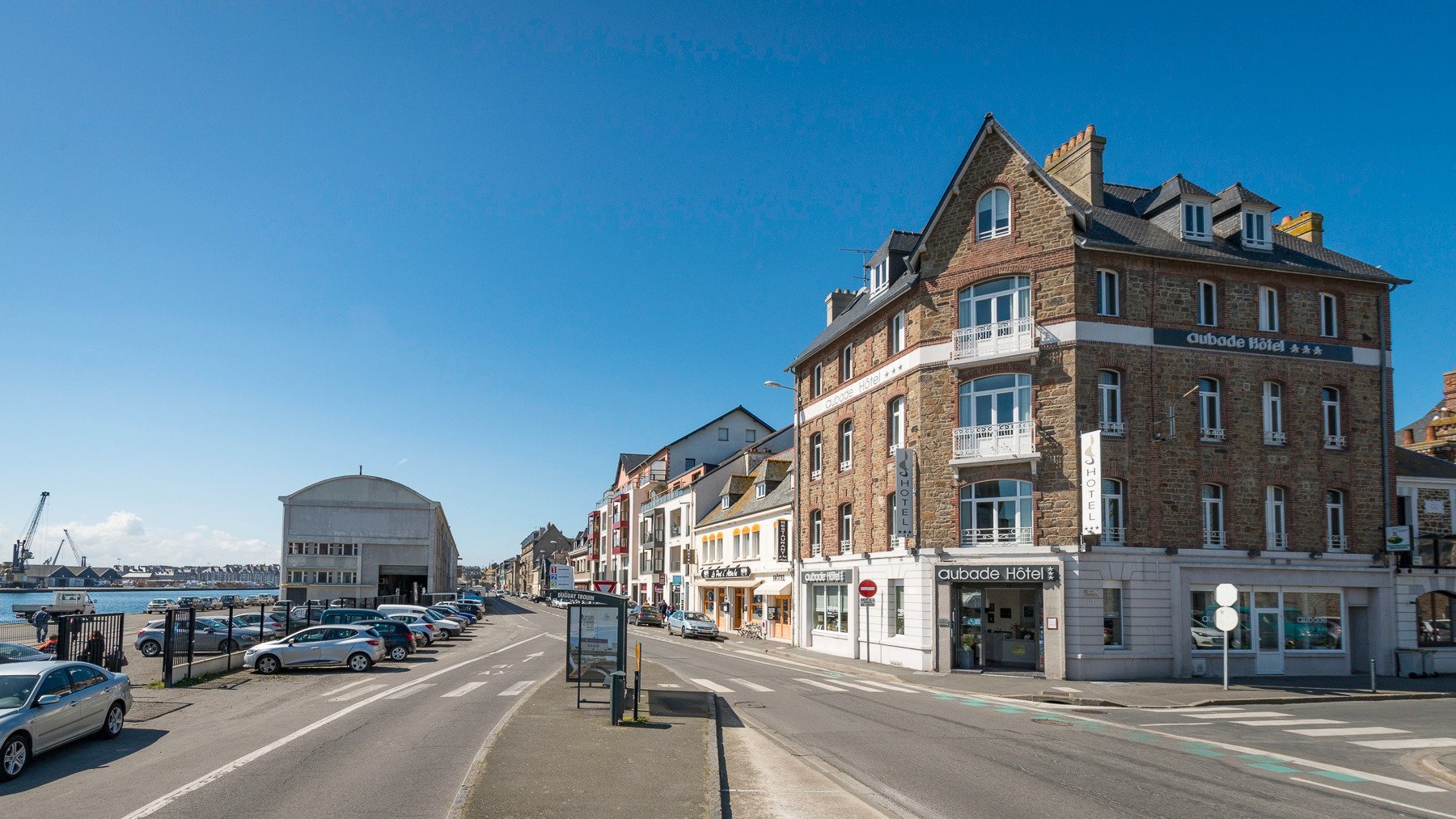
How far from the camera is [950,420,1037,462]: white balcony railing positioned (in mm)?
30359

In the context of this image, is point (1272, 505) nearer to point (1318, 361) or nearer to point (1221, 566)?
point (1221, 566)

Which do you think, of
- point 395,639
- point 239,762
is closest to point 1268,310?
point 239,762

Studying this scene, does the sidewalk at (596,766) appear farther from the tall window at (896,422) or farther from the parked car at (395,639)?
the parked car at (395,639)

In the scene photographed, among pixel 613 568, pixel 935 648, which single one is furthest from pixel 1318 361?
pixel 613 568

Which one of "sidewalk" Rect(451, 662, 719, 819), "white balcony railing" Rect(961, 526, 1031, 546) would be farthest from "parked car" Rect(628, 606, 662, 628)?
"sidewalk" Rect(451, 662, 719, 819)

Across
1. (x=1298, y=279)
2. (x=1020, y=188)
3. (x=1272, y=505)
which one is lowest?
(x=1272, y=505)

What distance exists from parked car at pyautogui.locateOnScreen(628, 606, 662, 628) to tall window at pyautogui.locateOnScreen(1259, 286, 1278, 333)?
147 ft

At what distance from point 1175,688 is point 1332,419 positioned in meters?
12.0

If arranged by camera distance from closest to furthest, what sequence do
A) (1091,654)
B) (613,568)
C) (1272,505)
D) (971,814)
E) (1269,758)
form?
(971,814), (1269,758), (1091,654), (1272,505), (613,568)

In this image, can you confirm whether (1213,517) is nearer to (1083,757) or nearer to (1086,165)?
(1086,165)

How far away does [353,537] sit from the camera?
305 feet

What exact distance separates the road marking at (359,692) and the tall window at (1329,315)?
102ft

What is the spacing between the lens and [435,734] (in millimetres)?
16688

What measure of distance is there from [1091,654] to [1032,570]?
2900 mm
